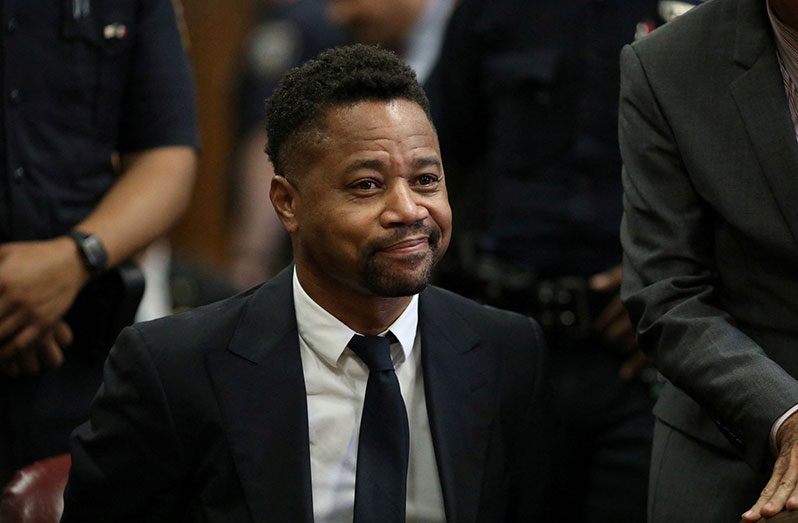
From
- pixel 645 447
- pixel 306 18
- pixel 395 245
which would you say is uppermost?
pixel 395 245

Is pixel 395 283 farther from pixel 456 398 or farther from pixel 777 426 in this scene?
pixel 777 426

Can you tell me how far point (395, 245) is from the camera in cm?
256

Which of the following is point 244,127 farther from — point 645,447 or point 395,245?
point 395,245

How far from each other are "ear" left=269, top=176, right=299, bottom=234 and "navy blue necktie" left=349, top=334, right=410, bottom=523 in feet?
0.80

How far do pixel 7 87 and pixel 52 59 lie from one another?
0.40 feet

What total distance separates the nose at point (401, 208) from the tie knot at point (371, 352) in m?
0.24

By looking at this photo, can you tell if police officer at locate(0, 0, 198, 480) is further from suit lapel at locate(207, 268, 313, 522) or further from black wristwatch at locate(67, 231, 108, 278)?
suit lapel at locate(207, 268, 313, 522)

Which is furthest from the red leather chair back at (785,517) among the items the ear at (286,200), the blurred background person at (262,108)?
the blurred background person at (262,108)

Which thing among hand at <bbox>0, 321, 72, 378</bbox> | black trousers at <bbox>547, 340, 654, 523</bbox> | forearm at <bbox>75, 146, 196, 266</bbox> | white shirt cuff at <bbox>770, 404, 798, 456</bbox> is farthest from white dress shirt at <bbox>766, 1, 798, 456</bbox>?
hand at <bbox>0, 321, 72, 378</bbox>

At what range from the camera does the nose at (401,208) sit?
2537mm

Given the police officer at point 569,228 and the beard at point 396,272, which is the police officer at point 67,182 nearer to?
the beard at point 396,272

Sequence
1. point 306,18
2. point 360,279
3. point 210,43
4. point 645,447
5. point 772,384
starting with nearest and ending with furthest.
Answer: point 772,384 → point 360,279 → point 645,447 → point 306,18 → point 210,43

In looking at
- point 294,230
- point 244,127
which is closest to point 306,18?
point 244,127

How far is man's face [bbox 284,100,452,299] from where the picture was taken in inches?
101
